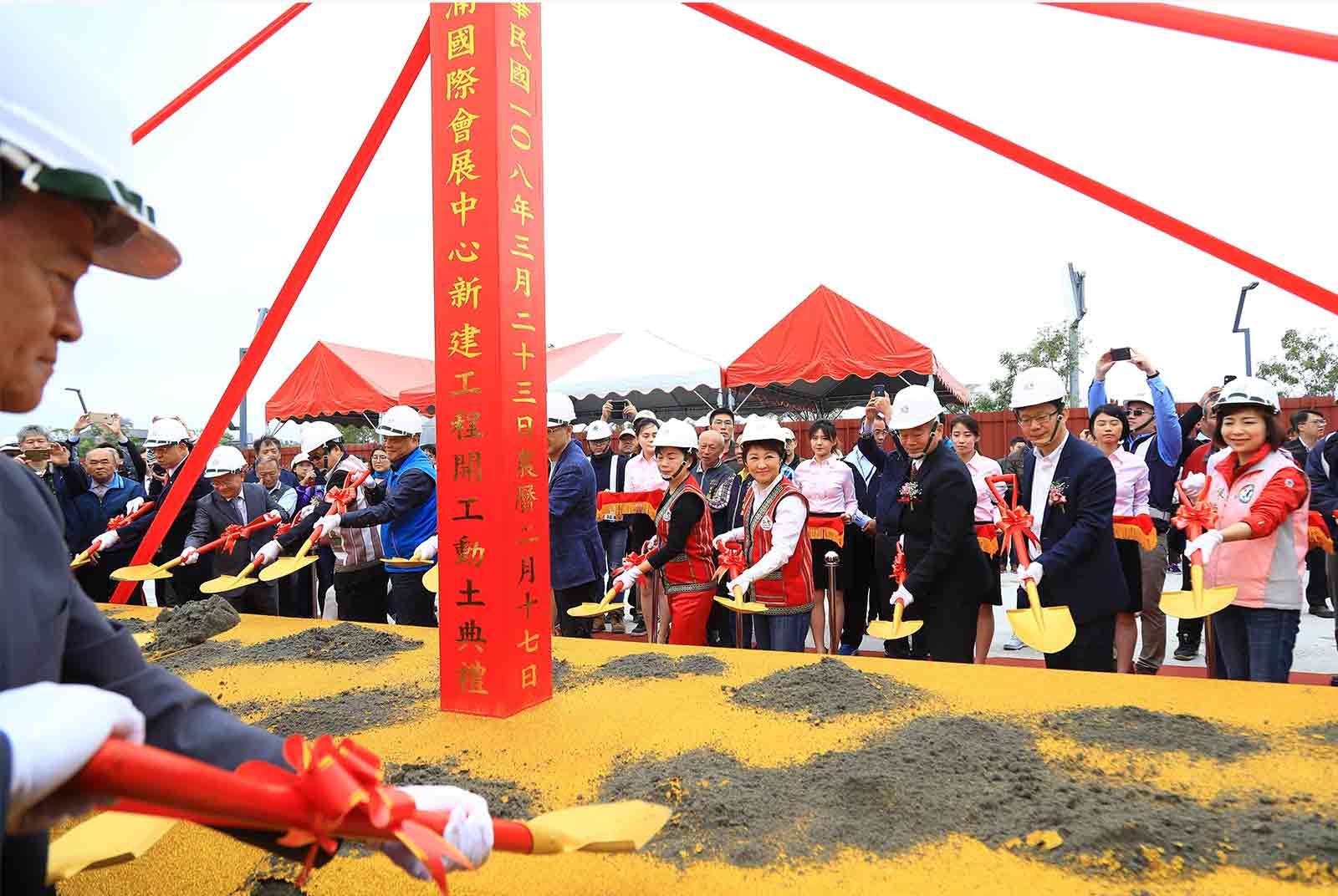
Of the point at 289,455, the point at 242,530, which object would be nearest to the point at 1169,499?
the point at 242,530

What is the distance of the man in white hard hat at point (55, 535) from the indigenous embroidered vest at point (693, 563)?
2707 mm

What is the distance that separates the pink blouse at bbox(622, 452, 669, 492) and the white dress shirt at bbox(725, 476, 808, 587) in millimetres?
2640

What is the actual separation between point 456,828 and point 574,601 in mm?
3514

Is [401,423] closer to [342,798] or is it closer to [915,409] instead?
[915,409]

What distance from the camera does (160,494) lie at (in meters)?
5.15

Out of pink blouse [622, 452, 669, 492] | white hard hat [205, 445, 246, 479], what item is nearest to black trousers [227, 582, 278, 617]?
white hard hat [205, 445, 246, 479]

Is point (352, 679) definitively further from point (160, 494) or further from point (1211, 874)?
point (160, 494)

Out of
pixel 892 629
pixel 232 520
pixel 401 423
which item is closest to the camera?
pixel 892 629

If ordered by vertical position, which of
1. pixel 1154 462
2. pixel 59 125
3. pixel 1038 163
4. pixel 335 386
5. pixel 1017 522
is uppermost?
pixel 335 386

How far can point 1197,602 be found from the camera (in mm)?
2406

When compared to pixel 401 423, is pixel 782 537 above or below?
below

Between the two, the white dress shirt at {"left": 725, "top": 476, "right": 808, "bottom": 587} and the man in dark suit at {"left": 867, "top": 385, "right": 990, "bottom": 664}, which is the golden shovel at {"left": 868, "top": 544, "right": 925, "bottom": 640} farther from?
Answer: the white dress shirt at {"left": 725, "top": 476, "right": 808, "bottom": 587}

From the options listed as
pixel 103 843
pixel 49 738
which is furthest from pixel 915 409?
pixel 49 738

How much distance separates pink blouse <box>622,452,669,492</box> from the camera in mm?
5977
